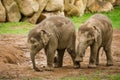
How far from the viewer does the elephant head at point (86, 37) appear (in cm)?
1198

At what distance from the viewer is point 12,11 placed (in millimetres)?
22734

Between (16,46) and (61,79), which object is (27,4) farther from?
(61,79)

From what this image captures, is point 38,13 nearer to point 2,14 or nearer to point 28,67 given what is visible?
point 2,14

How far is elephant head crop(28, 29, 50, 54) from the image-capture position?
11398mm

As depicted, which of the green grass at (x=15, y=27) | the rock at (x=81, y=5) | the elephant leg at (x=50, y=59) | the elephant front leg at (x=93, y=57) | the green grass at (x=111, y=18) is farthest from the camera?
the rock at (x=81, y=5)

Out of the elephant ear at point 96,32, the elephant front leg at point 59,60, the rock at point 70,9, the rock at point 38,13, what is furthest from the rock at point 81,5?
the elephant ear at point 96,32

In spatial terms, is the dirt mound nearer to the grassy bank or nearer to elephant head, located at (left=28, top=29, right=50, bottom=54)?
elephant head, located at (left=28, top=29, right=50, bottom=54)

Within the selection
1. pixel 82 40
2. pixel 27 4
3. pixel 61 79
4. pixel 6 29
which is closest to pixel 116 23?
pixel 27 4

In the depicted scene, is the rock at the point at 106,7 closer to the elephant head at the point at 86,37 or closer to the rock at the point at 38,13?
the rock at the point at 38,13

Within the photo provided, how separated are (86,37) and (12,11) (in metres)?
11.1

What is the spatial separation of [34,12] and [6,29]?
303 cm

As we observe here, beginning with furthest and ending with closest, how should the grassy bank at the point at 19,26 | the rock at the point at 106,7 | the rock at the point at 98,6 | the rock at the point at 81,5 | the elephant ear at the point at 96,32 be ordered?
the rock at the point at 106,7 → the rock at the point at 98,6 → the rock at the point at 81,5 → the grassy bank at the point at 19,26 → the elephant ear at the point at 96,32

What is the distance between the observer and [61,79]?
1042cm

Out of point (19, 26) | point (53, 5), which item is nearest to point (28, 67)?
point (19, 26)
